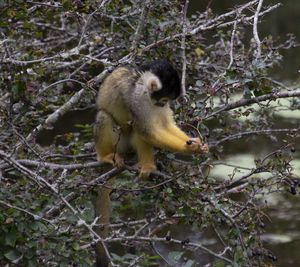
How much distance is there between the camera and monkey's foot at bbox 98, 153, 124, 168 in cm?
384

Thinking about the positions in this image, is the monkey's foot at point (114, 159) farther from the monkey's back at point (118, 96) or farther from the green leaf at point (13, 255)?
A: the green leaf at point (13, 255)

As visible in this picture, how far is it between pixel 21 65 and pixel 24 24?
2.83ft

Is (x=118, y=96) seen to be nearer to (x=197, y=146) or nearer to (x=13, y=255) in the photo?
(x=197, y=146)

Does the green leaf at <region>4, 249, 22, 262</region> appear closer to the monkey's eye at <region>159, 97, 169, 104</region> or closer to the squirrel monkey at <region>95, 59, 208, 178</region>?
the squirrel monkey at <region>95, 59, 208, 178</region>

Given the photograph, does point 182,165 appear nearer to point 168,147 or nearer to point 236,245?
point 168,147

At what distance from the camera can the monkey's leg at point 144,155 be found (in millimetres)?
3729

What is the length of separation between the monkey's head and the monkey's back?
29 cm

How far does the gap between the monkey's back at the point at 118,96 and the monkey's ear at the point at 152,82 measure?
239 mm

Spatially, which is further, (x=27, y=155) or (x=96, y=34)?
(x=96, y=34)

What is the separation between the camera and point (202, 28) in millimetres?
3982

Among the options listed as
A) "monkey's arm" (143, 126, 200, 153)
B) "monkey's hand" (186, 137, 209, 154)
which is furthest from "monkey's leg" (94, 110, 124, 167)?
"monkey's hand" (186, 137, 209, 154)

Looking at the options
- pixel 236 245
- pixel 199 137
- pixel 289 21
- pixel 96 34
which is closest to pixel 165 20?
pixel 96 34

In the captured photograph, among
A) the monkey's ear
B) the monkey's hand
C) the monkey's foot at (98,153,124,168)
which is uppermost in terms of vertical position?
the monkey's ear

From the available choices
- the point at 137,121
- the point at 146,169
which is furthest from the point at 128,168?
the point at 137,121
